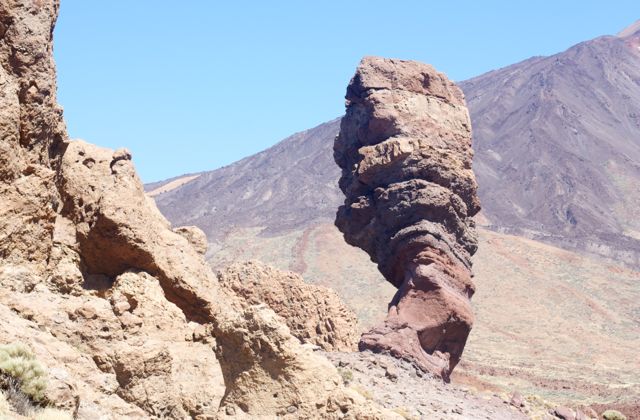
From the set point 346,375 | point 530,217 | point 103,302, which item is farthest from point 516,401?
point 530,217

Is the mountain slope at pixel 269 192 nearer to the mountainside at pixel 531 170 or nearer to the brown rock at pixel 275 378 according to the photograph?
the mountainside at pixel 531 170

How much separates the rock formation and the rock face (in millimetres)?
8518

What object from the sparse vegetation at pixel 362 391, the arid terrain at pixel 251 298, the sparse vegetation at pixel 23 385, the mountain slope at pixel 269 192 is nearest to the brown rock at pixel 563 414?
the arid terrain at pixel 251 298

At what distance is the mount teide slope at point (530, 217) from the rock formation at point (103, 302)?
2740 centimetres

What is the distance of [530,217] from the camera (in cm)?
10694

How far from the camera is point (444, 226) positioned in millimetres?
20734

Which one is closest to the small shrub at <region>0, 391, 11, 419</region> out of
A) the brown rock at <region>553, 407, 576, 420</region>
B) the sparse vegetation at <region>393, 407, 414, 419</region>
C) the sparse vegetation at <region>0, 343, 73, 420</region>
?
the sparse vegetation at <region>0, 343, 73, 420</region>

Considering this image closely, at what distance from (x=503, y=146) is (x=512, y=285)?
63.6 metres

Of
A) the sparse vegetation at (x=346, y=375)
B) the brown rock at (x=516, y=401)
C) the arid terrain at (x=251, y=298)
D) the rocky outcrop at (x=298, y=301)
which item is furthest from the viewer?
the brown rock at (x=516, y=401)

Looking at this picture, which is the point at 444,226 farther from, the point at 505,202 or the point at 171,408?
the point at 505,202

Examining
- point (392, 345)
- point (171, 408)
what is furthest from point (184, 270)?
point (392, 345)

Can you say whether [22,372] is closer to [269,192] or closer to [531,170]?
[269,192]

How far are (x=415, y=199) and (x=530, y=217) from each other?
292ft

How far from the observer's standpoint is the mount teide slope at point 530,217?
5441 cm
